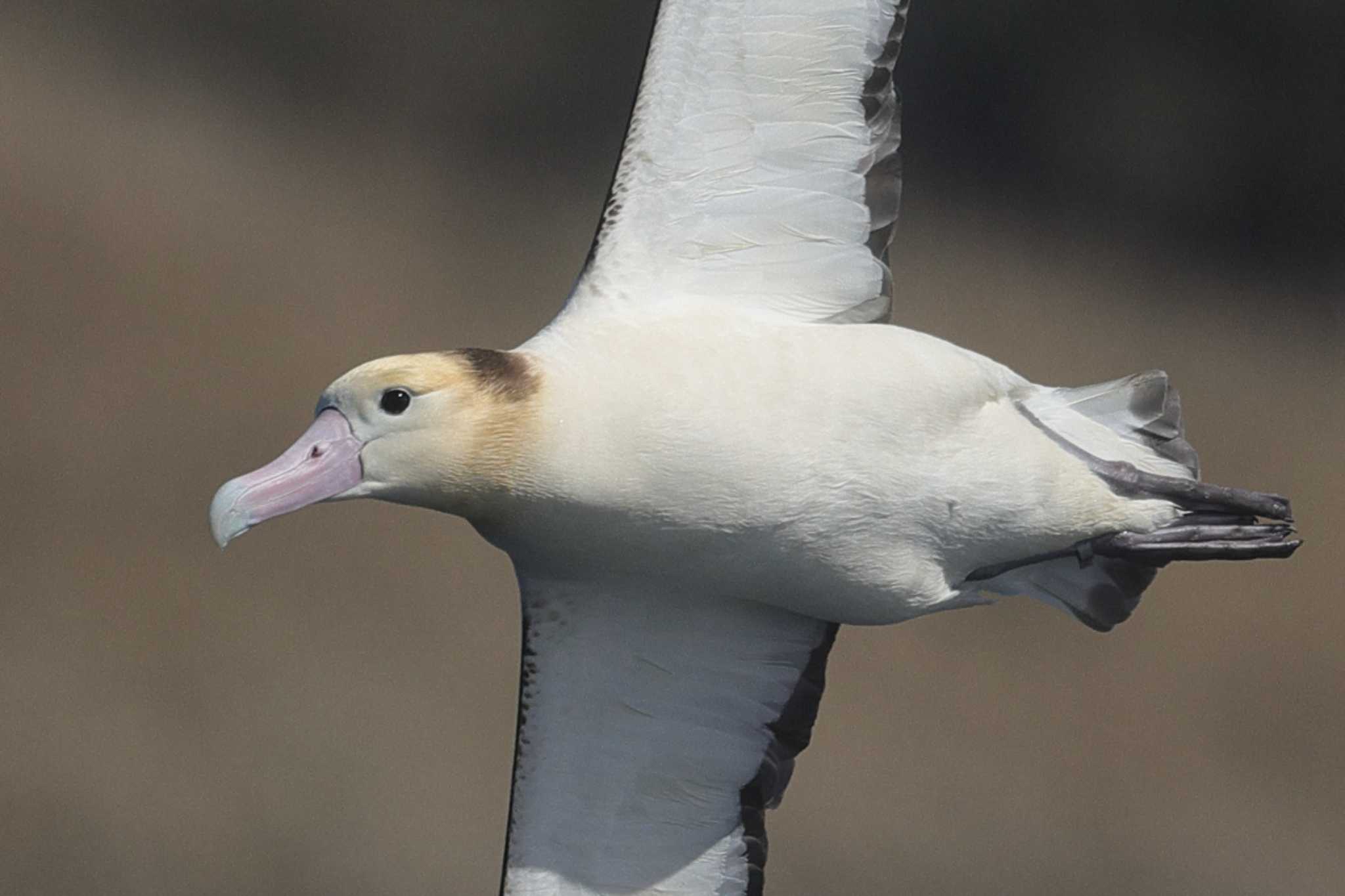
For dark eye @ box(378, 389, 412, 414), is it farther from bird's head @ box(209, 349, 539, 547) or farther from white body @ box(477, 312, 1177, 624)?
white body @ box(477, 312, 1177, 624)

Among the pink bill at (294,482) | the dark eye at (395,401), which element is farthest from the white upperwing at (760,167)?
the pink bill at (294,482)

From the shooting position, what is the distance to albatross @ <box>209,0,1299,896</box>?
5.40 meters

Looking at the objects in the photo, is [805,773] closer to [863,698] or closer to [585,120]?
[863,698]

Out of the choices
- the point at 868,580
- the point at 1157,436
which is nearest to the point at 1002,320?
the point at 1157,436

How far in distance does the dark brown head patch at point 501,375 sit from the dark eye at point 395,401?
19 centimetres

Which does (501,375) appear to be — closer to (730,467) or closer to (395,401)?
(395,401)

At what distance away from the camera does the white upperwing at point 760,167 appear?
5.85 m

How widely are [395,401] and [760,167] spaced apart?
1.39m

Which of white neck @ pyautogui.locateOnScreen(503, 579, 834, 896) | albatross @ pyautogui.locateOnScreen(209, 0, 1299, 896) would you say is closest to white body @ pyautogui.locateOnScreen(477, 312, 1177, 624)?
albatross @ pyautogui.locateOnScreen(209, 0, 1299, 896)

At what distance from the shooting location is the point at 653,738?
6.55m

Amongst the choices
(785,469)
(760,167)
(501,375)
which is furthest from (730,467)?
(760,167)

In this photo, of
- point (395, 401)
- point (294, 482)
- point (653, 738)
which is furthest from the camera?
point (653, 738)

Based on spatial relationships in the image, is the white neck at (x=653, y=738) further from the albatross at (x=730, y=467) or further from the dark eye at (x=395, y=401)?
the dark eye at (x=395, y=401)

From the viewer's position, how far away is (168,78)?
13.1 meters
